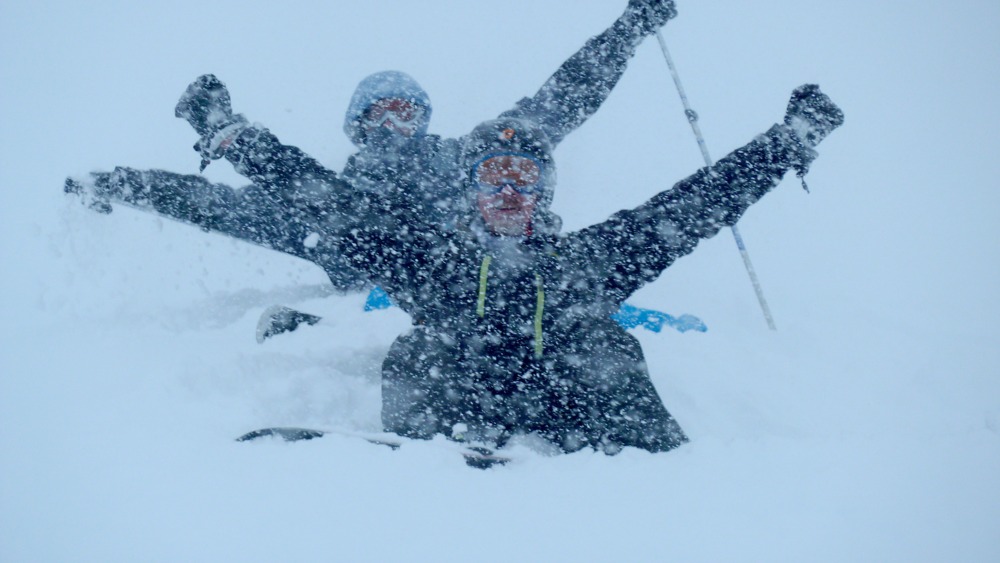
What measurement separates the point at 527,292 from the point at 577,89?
9.43ft

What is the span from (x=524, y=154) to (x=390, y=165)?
182cm

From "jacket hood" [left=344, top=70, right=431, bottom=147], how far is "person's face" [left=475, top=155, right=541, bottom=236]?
1.90 m

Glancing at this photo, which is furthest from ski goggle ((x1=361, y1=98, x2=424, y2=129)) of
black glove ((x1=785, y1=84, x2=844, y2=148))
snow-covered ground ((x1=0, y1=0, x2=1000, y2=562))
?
black glove ((x1=785, y1=84, x2=844, y2=148))

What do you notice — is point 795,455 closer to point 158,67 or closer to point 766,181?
point 766,181

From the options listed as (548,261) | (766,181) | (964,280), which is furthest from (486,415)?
(964,280)

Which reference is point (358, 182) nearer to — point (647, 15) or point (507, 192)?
point (507, 192)

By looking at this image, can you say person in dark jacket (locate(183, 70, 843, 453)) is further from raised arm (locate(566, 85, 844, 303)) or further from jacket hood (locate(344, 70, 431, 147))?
jacket hood (locate(344, 70, 431, 147))

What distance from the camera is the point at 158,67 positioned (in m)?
8.52

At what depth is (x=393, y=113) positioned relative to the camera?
14.6 feet

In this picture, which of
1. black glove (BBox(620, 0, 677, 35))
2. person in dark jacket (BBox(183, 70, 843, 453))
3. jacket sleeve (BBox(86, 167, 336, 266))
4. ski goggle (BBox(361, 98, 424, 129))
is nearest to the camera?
person in dark jacket (BBox(183, 70, 843, 453))

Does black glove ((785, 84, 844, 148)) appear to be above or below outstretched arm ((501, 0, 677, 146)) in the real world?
below

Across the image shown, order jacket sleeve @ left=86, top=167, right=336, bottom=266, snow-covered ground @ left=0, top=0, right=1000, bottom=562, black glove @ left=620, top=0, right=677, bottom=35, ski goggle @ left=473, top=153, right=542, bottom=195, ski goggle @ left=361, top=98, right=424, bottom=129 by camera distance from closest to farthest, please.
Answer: snow-covered ground @ left=0, top=0, right=1000, bottom=562, ski goggle @ left=473, top=153, right=542, bottom=195, jacket sleeve @ left=86, top=167, right=336, bottom=266, ski goggle @ left=361, top=98, right=424, bottom=129, black glove @ left=620, top=0, right=677, bottom=35

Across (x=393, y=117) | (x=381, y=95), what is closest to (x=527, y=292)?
(x=393, y=117)

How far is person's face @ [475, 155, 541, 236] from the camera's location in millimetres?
2709
